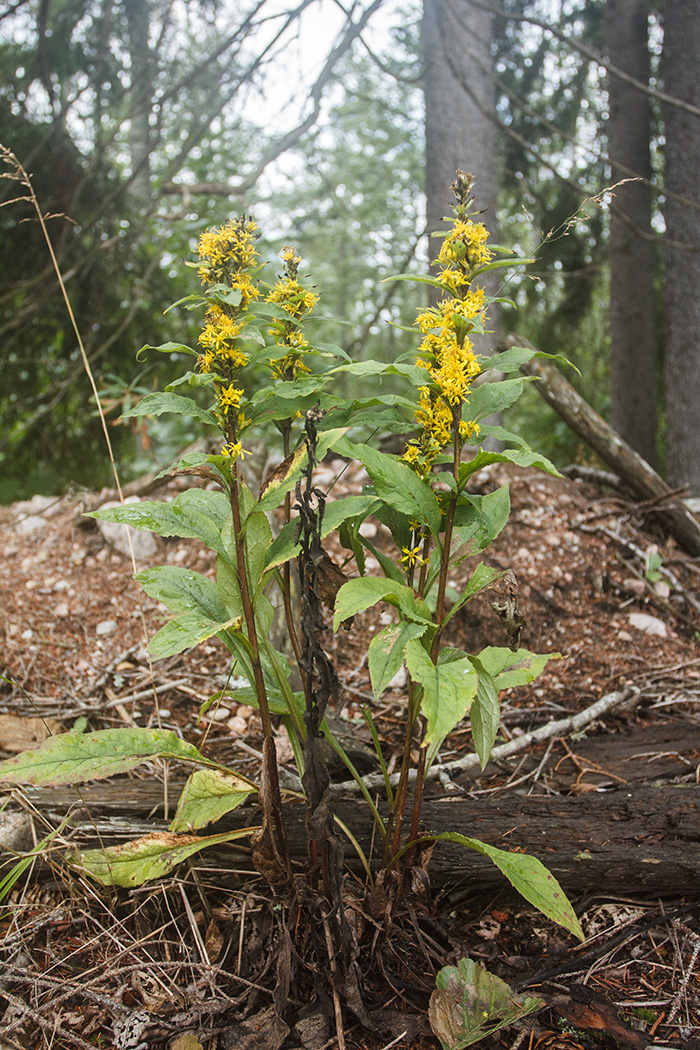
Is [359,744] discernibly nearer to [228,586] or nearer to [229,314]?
[228,586]

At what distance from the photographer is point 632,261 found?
5043 mm

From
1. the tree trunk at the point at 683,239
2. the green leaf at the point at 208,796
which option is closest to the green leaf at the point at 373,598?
the green leaf at the point at 208,796

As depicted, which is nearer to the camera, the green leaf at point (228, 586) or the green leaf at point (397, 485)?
the green leaf at point (397, 485)

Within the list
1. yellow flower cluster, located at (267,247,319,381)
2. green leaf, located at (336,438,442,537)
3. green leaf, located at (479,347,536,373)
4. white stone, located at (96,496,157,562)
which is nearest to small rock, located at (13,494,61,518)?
white stone, located at (96,496,157,562)

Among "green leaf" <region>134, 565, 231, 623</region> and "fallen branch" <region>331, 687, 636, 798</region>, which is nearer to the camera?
"green leaf" <region>134, 565, 231, 623</region>

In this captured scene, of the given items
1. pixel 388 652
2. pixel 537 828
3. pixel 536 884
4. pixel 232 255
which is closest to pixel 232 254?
pixel 232 255

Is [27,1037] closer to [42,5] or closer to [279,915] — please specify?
[279,915]

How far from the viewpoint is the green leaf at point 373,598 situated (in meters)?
1.09

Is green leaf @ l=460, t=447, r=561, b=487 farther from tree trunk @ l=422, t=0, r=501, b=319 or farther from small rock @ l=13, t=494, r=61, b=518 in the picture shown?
small rock @ l=13, t=494, r=61, b=518

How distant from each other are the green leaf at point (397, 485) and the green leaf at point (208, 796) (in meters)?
0.70

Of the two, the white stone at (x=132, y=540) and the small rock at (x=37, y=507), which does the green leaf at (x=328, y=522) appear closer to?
the white stone at (x=132, y=540)

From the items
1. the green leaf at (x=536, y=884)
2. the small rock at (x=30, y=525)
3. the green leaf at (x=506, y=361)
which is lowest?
the green leaf at (x=536, y=884)

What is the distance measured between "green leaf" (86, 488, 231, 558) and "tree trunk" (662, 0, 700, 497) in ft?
12.1

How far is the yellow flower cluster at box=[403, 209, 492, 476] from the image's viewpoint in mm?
1159
